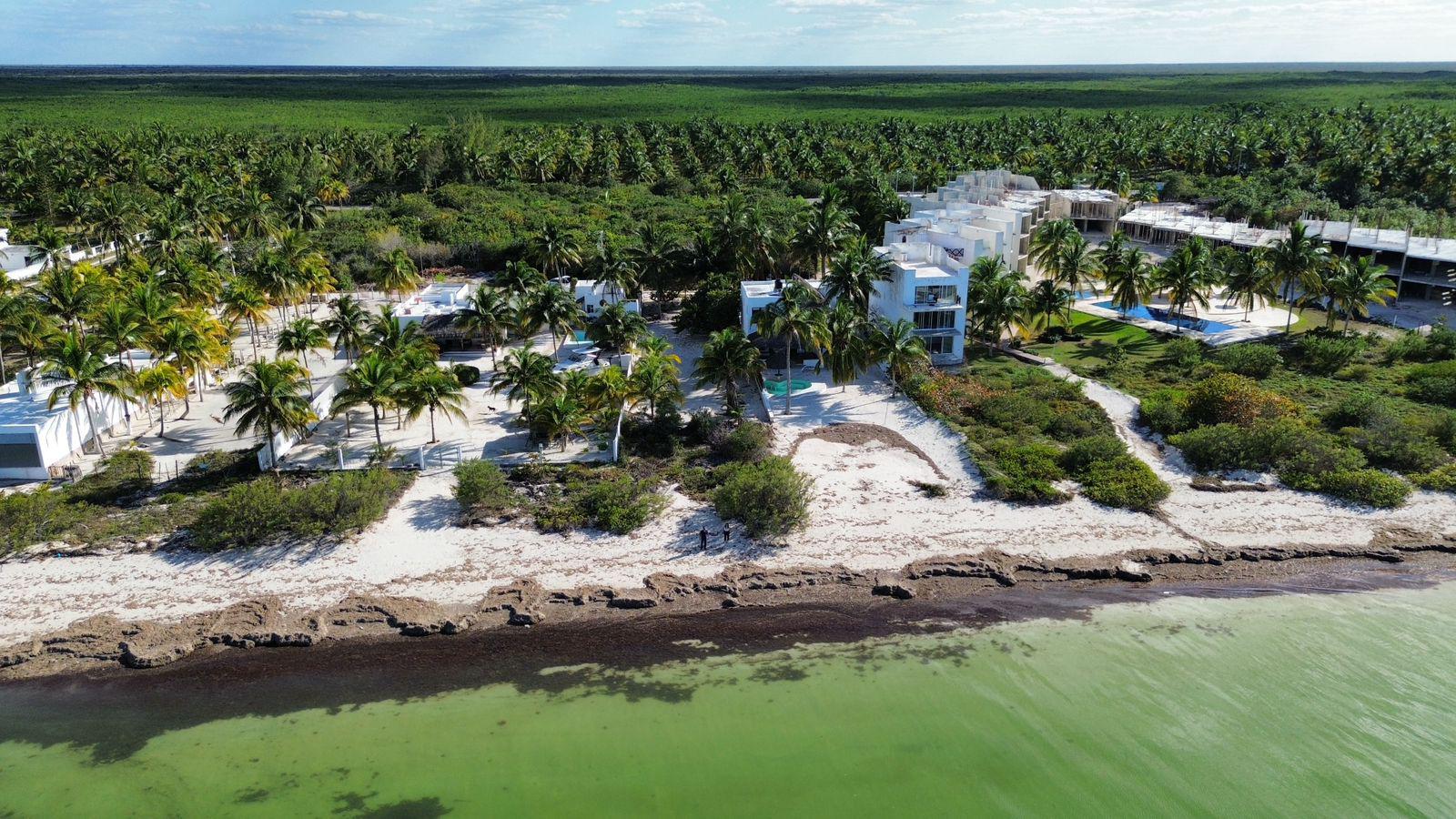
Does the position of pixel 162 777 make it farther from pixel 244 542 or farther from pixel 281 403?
pixel 281 403

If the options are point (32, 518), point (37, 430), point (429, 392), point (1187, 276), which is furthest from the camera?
point (1187, 276)

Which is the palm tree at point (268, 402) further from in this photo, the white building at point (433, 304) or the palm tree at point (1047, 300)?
the palm tree at point (1047, 300)

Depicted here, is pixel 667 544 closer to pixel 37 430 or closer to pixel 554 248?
pixel 37 430

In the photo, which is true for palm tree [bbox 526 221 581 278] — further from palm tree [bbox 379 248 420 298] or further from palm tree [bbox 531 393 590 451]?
palm tree [bbox 531 393 590 451]

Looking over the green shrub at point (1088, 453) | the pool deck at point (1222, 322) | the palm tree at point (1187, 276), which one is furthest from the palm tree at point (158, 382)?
the palm tree at point (1187, 276)

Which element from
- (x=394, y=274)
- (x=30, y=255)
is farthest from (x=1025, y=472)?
(x=30, y=255)
